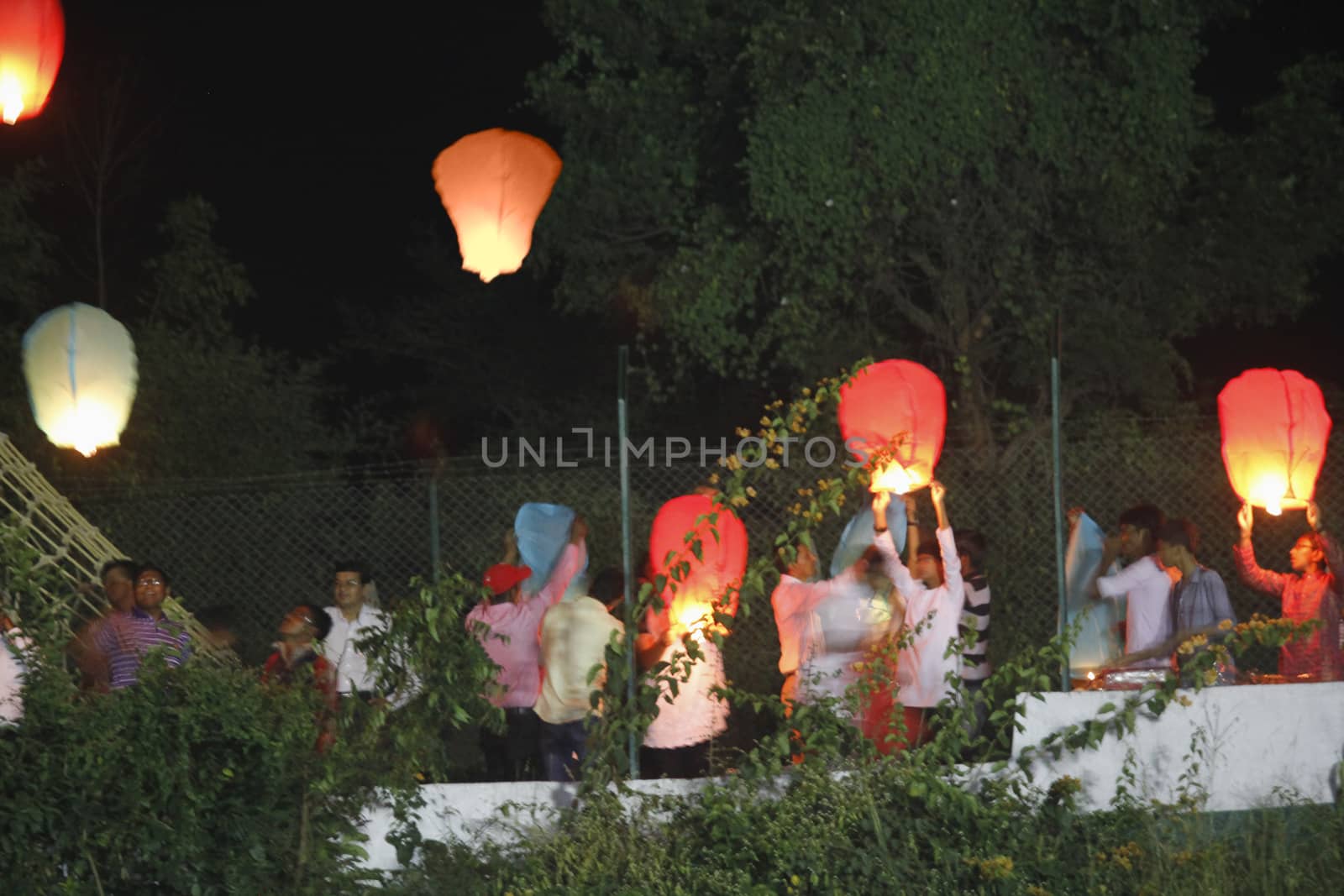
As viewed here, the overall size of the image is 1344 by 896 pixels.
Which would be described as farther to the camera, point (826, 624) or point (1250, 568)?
point (1250, 568)

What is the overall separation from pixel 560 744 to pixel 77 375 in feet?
9.54

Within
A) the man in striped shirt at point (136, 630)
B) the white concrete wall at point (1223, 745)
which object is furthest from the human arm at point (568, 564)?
the white concrete wall at point (1223, 745)

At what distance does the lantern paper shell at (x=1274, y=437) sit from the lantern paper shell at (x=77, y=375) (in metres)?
5.22

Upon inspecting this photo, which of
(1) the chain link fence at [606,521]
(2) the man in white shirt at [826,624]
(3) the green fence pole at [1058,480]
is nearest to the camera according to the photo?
(3) the green fence pole at [1058,480]

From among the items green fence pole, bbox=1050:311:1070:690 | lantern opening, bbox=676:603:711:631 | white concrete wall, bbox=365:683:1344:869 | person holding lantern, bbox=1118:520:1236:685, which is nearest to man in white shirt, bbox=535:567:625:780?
lantern opening, bbox=676:603:711:631

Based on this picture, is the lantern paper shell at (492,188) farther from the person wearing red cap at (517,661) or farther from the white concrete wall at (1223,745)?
the white concrete wall at (1223,745)

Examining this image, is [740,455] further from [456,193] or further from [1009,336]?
[1009,336]

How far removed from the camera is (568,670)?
704 cm

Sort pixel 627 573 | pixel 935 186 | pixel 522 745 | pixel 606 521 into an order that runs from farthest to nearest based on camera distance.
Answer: pixel 935 186
pixel 606 521
pixel 522 745
pixel 627 573

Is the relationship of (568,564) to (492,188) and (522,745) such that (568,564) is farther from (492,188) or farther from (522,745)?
(492,188)

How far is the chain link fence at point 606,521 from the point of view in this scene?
8891mm

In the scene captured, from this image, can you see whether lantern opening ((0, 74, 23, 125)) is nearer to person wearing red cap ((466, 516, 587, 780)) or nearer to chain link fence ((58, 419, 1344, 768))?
chain link fence ((58, 419, 1344, 768))

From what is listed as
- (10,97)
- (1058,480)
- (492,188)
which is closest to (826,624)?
(1058,480)

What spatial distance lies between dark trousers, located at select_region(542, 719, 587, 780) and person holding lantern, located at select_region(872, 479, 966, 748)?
1440 millimetres
